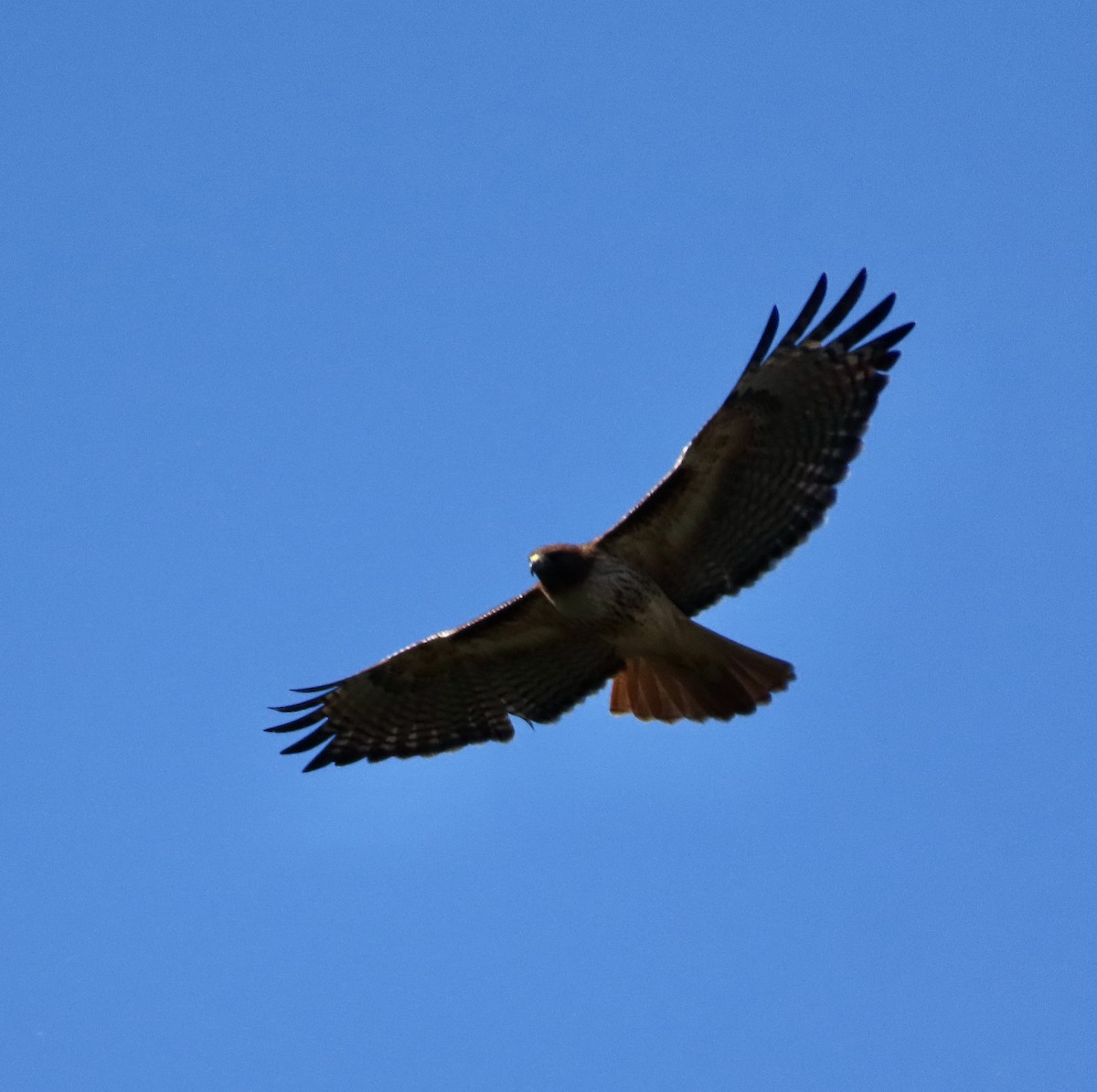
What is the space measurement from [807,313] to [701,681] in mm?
2366

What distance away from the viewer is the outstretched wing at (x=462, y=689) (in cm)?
1257

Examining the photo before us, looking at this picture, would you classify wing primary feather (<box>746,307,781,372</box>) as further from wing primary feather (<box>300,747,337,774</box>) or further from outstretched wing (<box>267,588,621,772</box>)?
wing primary feather (<box>300,747,337,774</box>)

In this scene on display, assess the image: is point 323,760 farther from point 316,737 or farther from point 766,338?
point 766,338

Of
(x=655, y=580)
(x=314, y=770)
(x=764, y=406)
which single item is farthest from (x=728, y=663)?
(x=314, y=770)

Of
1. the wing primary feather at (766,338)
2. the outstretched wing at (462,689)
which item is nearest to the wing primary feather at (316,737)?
the outstretched wing at (462,689)

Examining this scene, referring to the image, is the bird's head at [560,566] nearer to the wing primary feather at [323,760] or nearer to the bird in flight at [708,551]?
the bird in flight at [708,551]

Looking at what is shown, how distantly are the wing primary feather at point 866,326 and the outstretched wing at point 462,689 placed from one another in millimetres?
2436

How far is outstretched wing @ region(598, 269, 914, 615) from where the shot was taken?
11.9 meters

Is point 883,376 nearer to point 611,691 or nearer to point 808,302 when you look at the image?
point 808,302

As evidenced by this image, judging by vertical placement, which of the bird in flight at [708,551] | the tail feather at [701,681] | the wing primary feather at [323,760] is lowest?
the tail feather at [701,681]

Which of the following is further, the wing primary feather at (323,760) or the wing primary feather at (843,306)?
the wing primary feather at (323,760)

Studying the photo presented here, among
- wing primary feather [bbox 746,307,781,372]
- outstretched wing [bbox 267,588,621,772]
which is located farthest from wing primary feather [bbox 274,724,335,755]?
wing primary feather [bbox 746,307,781,372]

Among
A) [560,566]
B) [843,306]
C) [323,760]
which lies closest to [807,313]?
[843,306]

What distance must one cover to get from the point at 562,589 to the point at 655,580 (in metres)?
0.70
